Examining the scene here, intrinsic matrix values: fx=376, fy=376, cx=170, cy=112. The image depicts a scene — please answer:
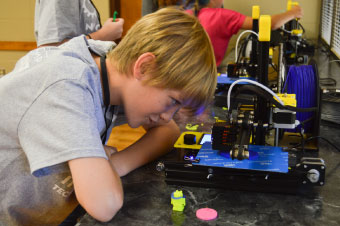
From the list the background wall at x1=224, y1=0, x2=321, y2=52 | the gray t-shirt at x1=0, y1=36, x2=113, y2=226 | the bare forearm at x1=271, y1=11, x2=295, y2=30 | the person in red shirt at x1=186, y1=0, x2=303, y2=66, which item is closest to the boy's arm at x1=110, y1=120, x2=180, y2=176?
the gray t-shirt at x1=0, y1=36, x2=113, y2=226

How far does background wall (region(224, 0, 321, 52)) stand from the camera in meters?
3.58

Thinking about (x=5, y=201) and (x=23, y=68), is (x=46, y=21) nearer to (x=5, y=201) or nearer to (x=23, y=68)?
(x=23, y=68)

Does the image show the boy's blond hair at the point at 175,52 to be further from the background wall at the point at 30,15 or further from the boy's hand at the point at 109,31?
the background wall at the point at 30,15

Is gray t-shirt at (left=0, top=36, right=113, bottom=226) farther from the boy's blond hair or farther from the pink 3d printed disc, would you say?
the pink 3d printed disc

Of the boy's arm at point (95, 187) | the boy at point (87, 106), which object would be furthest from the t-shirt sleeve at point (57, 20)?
the boy's arm at point (95, 187)

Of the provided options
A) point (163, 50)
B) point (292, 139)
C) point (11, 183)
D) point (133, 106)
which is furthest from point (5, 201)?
point (292, 139)

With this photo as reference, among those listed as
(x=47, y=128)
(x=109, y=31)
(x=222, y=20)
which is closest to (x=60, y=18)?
(x=109, y=31)

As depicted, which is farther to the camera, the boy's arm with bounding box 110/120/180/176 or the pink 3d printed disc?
the boy's arm with bounding box 110/120/180/176

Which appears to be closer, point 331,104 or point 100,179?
point 100,179

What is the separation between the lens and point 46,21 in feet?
5.74

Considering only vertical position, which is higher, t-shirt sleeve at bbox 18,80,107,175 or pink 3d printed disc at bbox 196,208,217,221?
t-shirt sleeve at bbox 18,80,107,175

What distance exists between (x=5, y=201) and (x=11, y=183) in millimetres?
49

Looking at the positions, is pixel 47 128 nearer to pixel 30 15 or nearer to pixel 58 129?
pixel 58 129

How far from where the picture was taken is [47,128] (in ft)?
2.64
